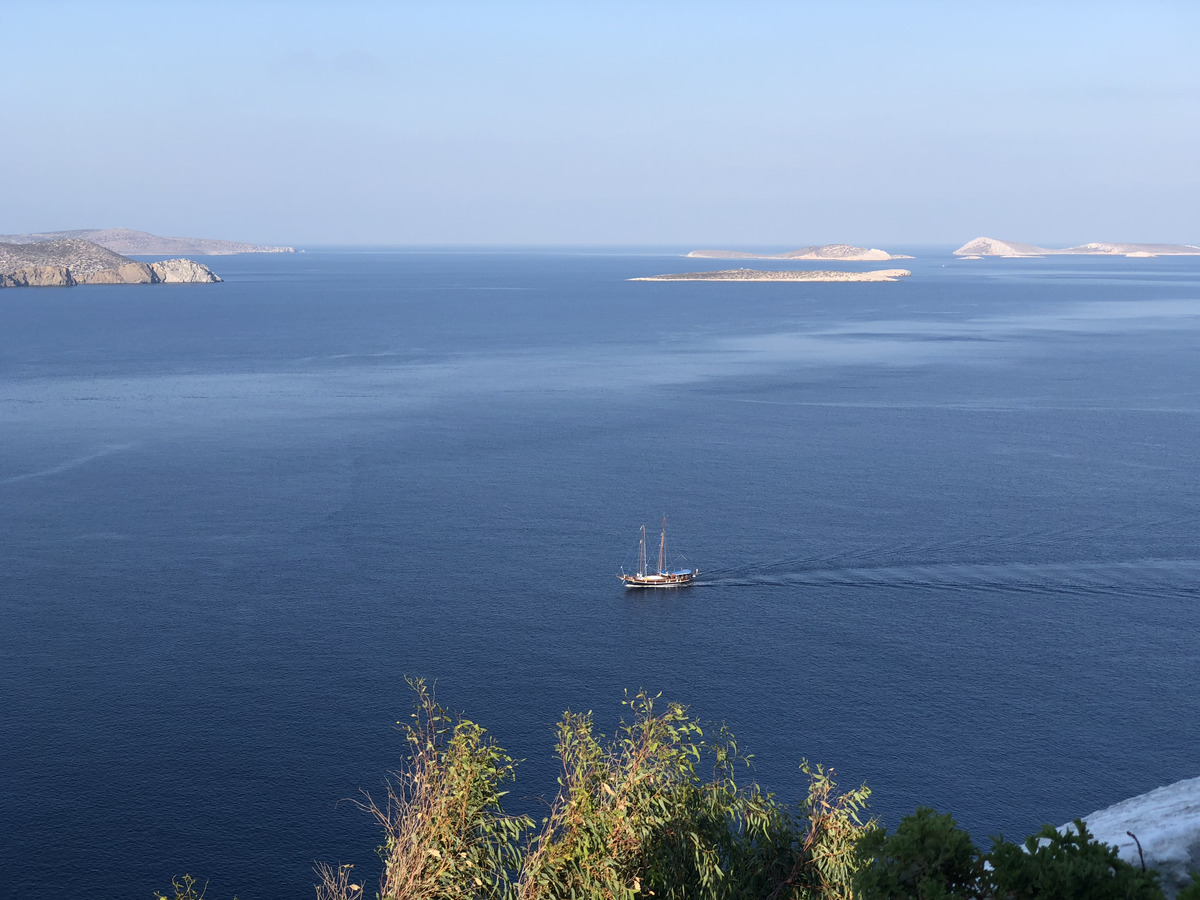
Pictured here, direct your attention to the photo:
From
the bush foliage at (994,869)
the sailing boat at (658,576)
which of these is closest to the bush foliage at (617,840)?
the bush foliage at (994,869)

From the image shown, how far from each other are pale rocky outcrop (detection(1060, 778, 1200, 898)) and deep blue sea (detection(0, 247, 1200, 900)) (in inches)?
1709

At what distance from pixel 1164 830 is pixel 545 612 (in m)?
68.0

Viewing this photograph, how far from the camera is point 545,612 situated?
83750mm

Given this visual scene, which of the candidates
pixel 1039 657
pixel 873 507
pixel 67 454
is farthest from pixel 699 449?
pixel 67 454

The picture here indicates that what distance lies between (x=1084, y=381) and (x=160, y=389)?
473ft

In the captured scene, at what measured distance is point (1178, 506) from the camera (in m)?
108

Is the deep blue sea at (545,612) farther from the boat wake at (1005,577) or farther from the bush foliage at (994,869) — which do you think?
the bush foliage at (994,869)

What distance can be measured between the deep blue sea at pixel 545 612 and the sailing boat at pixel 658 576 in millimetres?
1254

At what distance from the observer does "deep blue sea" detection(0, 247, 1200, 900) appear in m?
62.2

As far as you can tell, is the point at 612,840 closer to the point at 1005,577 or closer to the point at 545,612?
the point at 545,612

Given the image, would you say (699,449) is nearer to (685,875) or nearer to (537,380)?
(537,380)

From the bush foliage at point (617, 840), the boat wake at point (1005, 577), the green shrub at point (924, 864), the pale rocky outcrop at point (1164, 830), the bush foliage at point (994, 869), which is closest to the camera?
the bush foliage at point (994, 869)

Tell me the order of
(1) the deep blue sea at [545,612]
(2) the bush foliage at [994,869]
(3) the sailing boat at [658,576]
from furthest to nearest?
(3) the sailing boat at [658,576]
(1) the deep blue sea at [545,612]
(2) the bush foliage at [994,869]

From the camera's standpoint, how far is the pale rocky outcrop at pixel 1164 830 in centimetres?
1647
